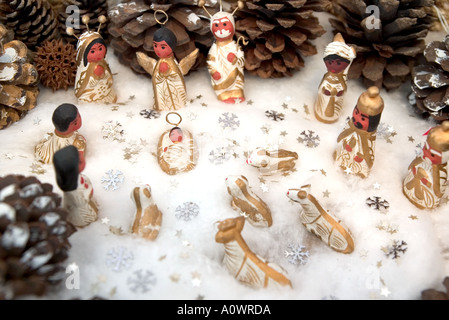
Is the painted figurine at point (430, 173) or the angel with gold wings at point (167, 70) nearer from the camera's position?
the painted figurine at point (430, 173)

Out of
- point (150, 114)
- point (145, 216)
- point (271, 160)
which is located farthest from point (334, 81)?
point (145, 216)

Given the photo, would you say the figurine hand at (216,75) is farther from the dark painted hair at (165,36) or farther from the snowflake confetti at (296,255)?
Result: the snowflake confetti at (296,255)

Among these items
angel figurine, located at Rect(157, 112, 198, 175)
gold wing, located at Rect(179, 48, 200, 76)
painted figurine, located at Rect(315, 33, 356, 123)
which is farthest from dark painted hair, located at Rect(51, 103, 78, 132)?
painted figurine, located at Rect(315, 33, 356, 123)

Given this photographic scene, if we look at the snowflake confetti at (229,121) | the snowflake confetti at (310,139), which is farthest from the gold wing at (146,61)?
the snowflake confetti at (310,139)

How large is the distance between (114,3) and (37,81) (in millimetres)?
354

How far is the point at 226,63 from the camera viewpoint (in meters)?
1.29

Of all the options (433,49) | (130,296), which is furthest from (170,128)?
(433,49)

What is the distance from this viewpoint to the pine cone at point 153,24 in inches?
Answer: 50.3

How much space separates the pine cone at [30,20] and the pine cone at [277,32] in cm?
55

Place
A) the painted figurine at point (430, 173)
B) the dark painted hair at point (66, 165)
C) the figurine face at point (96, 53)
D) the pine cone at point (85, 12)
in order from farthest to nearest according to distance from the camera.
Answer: the pine cone at point (85, 12) → the figurine face at point (96, 53) → the painted figurine at point (430, 173) → the dark painted hair at point (66, 165)

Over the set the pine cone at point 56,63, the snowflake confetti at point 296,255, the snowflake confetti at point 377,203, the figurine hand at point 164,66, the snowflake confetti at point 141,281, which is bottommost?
the snowflake confetti at point 296,255

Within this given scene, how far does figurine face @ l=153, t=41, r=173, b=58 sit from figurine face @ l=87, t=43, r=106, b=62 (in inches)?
5.7

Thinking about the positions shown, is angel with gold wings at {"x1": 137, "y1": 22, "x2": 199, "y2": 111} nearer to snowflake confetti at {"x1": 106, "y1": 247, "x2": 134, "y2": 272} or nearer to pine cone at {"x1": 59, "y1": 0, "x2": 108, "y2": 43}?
pine cone at {"x1": 59, "y1": 0, "x2": 108, "y2": 43}

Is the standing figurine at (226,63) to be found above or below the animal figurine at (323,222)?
above
